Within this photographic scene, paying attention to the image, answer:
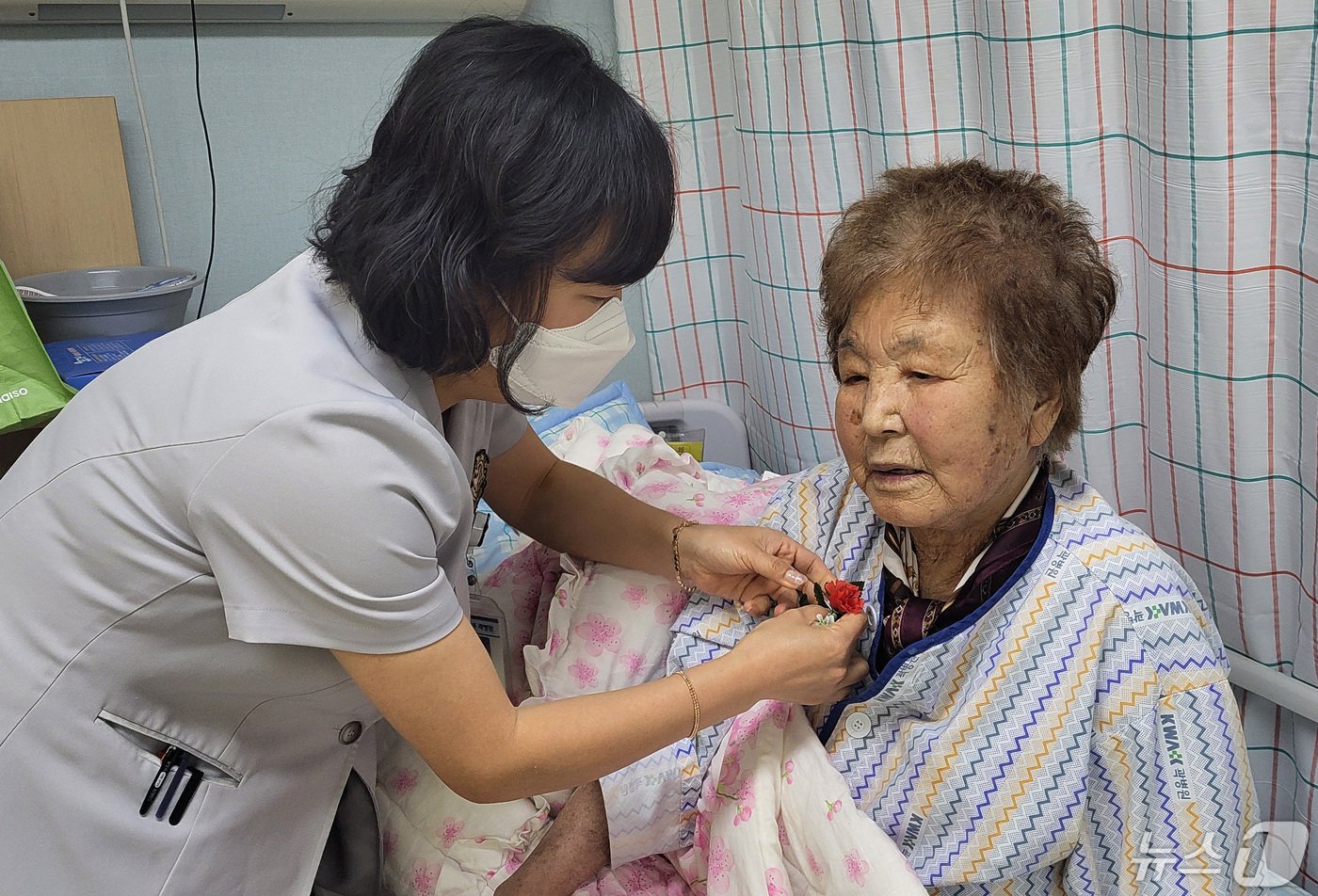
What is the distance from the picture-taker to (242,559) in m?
1.04

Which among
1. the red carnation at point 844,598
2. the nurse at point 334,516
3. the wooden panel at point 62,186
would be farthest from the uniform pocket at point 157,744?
the wooden panel at point 62,186

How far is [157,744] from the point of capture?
3.90ft

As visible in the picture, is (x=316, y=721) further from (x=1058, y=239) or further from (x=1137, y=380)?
(x=1137, y=380)

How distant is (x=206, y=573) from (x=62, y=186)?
128cm

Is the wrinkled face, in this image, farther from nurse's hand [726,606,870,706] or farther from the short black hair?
the short black hair

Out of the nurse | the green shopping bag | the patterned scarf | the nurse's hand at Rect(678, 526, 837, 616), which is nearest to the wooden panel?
the green shopping bag

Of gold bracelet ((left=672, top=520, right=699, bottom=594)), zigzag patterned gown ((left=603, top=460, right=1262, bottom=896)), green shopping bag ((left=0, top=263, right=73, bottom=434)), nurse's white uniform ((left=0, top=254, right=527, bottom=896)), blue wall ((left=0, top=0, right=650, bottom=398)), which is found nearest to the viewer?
nurse's white uniform ((left=0, top=254, right=527, bottom=896))

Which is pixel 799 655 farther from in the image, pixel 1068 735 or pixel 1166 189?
pixel 1166 189

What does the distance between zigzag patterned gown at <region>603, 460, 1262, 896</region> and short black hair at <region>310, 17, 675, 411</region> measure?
557 millimetres

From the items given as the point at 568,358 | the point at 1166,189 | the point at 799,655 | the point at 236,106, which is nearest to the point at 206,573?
the point at 568,358

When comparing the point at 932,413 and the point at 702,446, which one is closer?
the point at 932,413

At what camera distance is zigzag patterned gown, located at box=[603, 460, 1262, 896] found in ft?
3.68

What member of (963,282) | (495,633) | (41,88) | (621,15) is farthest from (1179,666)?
(41,88)

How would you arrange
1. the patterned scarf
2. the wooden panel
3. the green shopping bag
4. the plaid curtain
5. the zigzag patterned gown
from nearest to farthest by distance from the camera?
1. the zigzag patterned gown
2. the patterned scarf
3. the plaid curtain
4. the green shopping bag
5. the wooden panel
